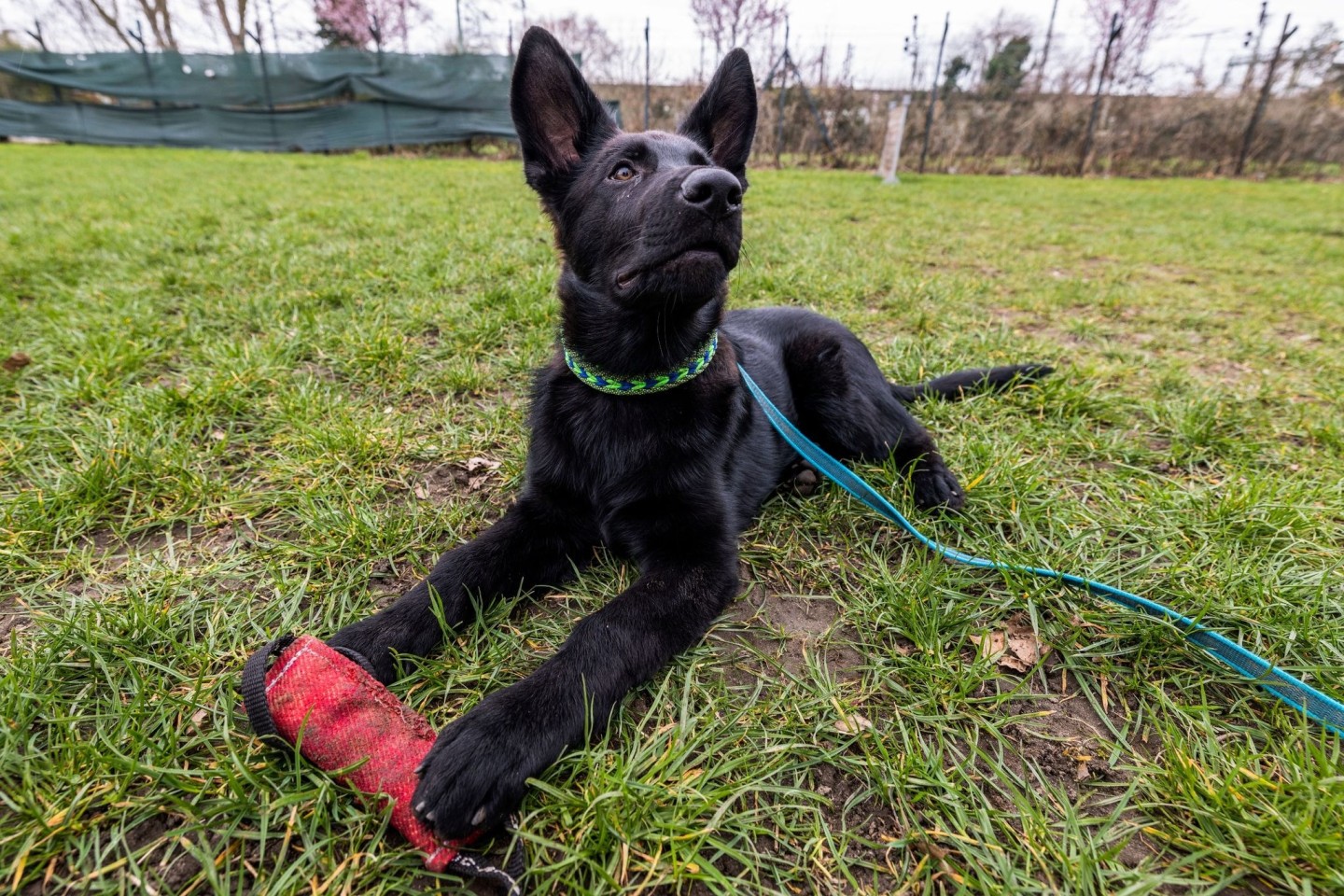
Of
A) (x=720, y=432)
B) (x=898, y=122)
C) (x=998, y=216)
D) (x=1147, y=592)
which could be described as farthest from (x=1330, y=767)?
(x=898, y=122)

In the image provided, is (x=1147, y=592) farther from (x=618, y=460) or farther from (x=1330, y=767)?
(x=618, y=460)

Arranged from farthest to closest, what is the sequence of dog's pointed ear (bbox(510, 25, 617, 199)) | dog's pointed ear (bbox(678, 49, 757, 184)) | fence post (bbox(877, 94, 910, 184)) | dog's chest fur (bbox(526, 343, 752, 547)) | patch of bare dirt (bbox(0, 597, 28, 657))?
fence post (bbox(877, 94, 910, 184)), dog's pointed ear (bbox(678, 49, 757, 184)), dog's pointed ear (bbox(510, 25, 617, 199)), dog's chest fur (bbox(526, 343, 752, 547)), patch of bare dirt (bbox(0, 597, 28, 657))

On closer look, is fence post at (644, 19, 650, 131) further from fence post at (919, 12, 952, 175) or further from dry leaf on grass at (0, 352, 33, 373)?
dry leaf on grass at (0, 352, 33, 373)

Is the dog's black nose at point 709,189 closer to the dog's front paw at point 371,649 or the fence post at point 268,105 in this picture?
the dog's front paw at point 371,649

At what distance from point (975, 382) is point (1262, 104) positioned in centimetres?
2211

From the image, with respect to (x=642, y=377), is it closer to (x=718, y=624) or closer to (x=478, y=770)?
(x=718, y=624)

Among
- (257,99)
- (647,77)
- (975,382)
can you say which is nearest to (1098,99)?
(647,77)

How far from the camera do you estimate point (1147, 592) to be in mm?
1843

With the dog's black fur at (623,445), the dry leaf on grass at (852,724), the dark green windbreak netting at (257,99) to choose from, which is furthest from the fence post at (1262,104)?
the dry leaf on grass at (852,724)

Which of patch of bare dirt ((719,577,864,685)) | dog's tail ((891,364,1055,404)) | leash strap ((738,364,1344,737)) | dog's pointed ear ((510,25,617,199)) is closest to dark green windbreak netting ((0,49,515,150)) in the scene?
dog's pointed ear ((510,25,617,199))

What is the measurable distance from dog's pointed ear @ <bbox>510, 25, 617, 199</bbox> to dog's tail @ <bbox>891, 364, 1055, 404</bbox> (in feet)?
5.93

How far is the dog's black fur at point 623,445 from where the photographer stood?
4.42ft

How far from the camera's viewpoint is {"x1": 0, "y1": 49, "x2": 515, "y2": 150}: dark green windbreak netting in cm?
1695

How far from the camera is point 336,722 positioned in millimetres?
1242
